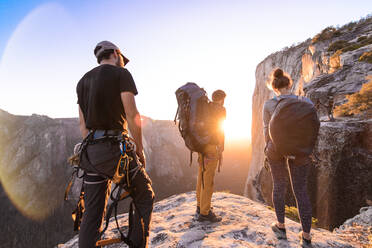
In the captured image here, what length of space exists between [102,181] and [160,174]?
81.8 metres

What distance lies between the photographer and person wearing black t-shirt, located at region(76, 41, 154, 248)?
1.66m

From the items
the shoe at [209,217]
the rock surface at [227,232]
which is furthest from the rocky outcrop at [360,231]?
the shoe at [209,217]

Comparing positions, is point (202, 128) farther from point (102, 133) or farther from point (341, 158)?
point (341, 158)

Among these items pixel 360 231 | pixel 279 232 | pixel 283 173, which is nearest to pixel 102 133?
pixel 283 173

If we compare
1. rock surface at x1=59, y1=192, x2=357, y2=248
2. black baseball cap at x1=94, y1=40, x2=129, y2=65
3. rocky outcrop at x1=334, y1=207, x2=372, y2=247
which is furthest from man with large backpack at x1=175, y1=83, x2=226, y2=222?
rocky outcrop at x1=334, y1=207, x2=372, y2=247

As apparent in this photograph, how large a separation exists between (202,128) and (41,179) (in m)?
78.0

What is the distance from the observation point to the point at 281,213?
104 inches

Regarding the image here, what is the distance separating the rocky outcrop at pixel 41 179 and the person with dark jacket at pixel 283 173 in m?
55.2

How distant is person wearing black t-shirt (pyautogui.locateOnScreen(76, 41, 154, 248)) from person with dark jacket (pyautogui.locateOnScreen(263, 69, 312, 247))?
1.84m

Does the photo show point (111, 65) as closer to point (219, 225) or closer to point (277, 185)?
point (277, 185)

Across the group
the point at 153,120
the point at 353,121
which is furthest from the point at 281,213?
the point at 153,120

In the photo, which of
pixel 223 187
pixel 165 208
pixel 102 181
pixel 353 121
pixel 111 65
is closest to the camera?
pixel 102 181

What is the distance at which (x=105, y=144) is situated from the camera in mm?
1747

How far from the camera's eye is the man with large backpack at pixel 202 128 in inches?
115
